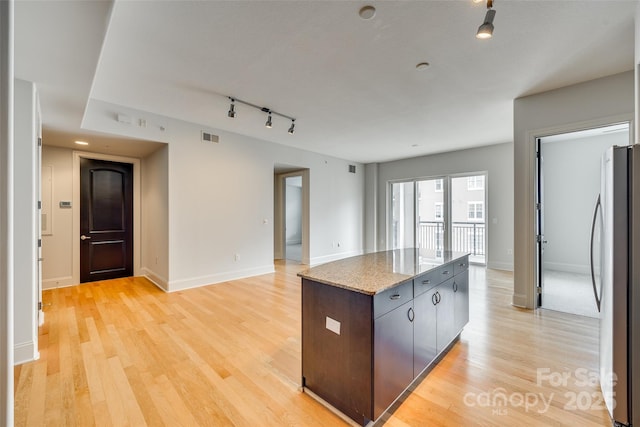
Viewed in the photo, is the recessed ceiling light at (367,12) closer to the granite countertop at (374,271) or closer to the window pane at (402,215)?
the granite countertop at (374,271)

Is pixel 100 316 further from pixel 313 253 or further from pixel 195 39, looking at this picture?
pixel 313 253

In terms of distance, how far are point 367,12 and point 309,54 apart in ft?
2.43

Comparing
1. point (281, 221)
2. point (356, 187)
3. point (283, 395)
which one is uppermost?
point (356, 187)

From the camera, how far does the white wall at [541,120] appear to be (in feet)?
9.89

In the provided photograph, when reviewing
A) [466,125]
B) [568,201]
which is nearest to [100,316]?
[466,125]

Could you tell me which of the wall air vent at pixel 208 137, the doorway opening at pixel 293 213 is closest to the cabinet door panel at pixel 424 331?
the wall air vent at pixel 208 137

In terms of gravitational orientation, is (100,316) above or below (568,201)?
below

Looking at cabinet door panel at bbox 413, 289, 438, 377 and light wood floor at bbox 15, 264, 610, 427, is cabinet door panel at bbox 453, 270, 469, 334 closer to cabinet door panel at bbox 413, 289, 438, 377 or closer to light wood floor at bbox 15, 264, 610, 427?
→ light wood floor at bbox 15, 264, 610, 427

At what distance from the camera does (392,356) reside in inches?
68.0

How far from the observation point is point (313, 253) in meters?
6.88

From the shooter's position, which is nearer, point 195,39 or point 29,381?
point 29,381

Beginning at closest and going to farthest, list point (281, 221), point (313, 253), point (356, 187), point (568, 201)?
point (568, 201), point (313, 253), point (281, 221), point (356, 187)

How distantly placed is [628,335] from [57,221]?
702 centimetres

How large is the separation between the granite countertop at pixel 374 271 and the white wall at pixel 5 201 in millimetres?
1350
